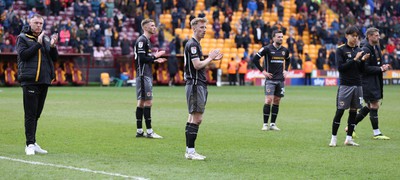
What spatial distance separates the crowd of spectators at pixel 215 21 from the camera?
43531 mm

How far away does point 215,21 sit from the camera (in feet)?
171

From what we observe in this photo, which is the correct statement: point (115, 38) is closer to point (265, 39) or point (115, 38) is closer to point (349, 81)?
point (265, 39)

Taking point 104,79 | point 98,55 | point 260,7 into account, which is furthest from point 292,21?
point 104,79

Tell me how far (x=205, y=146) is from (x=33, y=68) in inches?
141

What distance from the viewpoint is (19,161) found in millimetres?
12219

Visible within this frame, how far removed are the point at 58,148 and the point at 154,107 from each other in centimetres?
1190

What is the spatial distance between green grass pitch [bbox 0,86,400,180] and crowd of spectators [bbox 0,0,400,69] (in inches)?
725

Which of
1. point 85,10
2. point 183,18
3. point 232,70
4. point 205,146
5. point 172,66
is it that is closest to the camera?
point 205,146

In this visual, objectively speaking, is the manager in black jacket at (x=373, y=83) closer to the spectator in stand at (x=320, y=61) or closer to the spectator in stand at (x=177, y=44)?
the spectator in stand at (x=177, y=44)

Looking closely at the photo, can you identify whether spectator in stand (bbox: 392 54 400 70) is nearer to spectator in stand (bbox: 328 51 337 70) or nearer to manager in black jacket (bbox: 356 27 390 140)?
spectator in stand (bbox: 328 51 337 70)

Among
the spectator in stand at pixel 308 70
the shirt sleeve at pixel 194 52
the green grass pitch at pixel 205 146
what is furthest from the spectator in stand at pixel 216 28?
the shirt sleeve at pixel 194 52

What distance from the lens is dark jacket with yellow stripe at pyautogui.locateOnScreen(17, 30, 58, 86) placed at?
13.1 m

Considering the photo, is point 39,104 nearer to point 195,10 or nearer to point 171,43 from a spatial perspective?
point 171,43

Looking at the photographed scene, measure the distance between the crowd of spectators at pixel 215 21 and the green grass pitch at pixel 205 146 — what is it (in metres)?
18.4
